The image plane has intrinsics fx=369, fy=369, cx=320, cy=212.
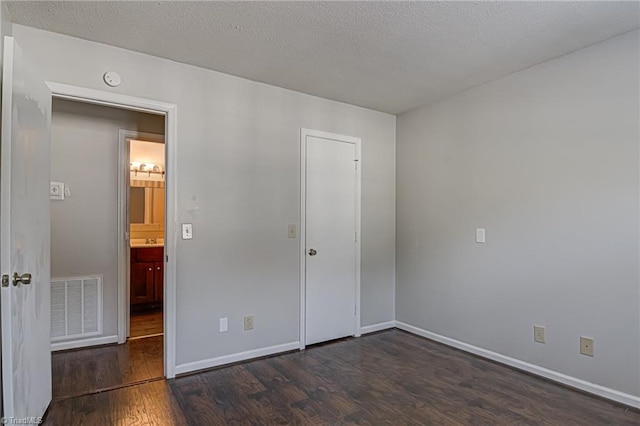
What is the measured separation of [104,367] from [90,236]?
129 centimetres

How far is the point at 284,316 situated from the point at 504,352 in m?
1.93

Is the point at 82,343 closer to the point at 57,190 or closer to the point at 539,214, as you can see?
the point at 57,190

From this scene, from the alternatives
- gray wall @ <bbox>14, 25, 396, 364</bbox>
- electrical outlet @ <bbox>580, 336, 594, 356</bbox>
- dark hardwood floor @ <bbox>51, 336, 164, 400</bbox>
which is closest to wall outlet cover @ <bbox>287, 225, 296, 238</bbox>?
gray wall @ <bbox>14, 25, 396, 364</bbox>

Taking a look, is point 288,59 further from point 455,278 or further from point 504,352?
point 504,352

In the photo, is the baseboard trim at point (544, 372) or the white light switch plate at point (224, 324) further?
the white light switch plate at point (224, 324)

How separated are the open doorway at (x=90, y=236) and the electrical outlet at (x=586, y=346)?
336cm

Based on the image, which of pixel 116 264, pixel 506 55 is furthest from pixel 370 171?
pixel 116 264

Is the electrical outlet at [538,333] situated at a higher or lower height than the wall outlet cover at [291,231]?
lower

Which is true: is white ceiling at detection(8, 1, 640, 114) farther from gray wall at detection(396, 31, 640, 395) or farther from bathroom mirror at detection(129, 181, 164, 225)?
bathroom mirror at detection(129, 181, 164, 225)

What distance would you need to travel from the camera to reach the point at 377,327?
410 centimetres

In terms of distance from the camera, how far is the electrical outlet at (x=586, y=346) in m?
2.60

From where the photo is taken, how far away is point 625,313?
2.44m

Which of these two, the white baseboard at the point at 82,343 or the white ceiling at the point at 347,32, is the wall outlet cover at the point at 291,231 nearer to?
the white ceiling at the point at 347,32

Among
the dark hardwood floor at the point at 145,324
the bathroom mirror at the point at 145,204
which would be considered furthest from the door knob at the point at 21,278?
the bathroom mirror at the point at 145,204
